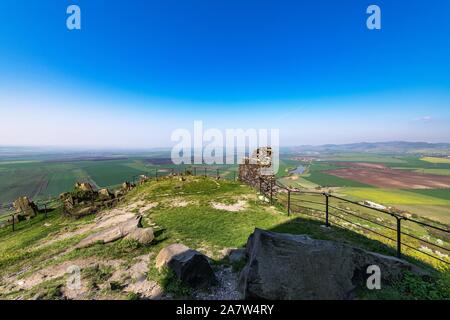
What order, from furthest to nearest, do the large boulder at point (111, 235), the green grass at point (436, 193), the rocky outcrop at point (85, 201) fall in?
the green grass at point (436, 193) < the rocky outcrop at point (85, 201) < the large boulder at point (111, 235)

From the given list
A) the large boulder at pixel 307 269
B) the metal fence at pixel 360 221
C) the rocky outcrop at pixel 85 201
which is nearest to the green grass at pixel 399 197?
the metal fence at pixel 360 221

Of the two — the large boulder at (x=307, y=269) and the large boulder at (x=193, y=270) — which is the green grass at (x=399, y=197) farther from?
the large boulder at (x=193, y=270)

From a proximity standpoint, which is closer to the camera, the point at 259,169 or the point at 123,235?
the point at 123,235

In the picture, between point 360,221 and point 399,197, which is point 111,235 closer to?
point 360,221

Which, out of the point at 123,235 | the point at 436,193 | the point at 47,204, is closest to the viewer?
the point at 123,235

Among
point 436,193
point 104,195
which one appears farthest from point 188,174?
point 436,193
